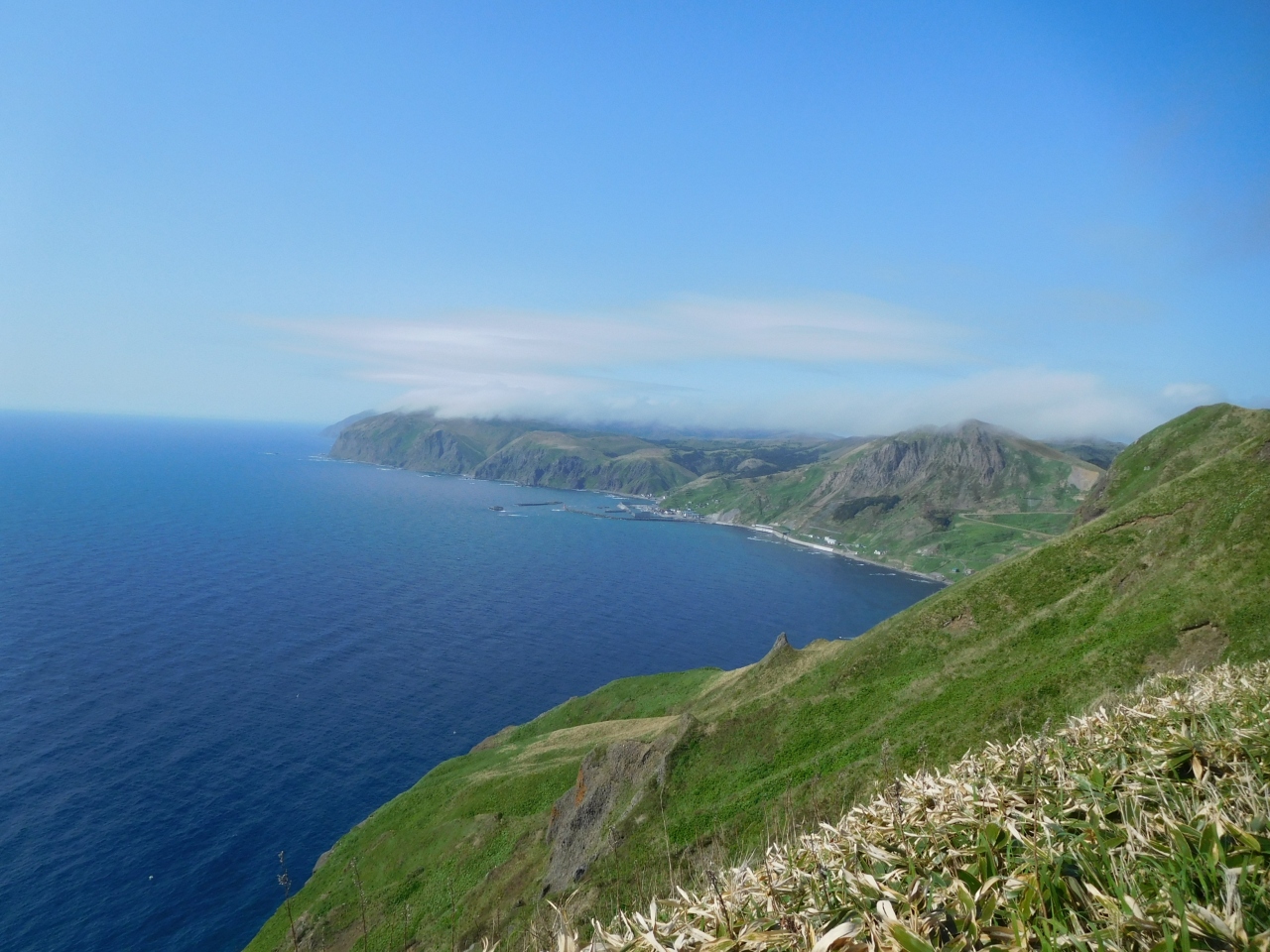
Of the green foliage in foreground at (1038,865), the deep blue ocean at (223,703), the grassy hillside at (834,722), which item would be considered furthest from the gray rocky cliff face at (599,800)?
the deep blue ocean at (223,703)

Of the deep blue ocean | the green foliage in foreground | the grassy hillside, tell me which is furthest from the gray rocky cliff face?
the deep blue ocean

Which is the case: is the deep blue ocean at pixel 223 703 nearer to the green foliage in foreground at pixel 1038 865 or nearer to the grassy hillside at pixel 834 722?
the grassy hillside at pixel 834 722

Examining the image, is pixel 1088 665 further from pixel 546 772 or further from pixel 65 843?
pixel 65 843

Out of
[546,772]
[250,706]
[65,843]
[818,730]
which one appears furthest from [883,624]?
[250,706]

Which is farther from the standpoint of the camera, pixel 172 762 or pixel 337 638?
pixel 337 638

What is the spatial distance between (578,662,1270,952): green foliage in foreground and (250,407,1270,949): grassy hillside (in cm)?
2082

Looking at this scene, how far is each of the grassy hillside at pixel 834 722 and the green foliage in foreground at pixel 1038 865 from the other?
2082 centimetres

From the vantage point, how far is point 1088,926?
5.89 m

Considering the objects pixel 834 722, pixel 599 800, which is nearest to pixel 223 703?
pixel 599 800

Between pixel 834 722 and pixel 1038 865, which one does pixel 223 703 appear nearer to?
pixel 834 722

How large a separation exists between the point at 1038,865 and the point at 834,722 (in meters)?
44.3

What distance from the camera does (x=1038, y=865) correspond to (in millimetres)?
6605

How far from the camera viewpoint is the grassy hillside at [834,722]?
3503 centimetres

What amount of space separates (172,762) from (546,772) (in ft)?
222
